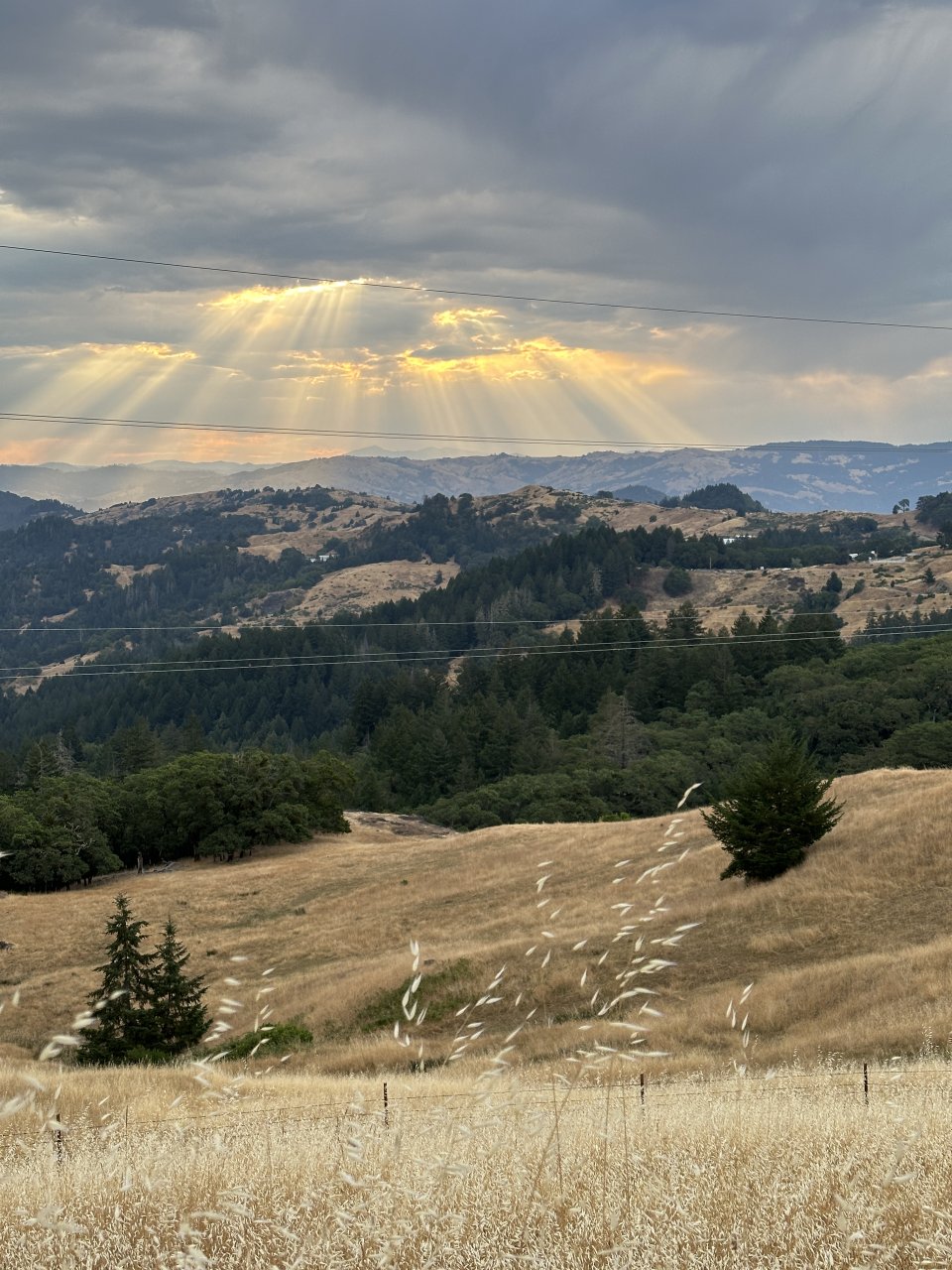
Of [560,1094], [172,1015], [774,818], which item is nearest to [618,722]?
[774,818]

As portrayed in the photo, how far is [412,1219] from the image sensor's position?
22.1 ft

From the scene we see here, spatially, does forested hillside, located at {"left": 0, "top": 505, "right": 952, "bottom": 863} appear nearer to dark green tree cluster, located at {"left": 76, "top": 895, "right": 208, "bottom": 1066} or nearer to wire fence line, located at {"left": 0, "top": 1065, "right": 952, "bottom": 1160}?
dark green tree cluster, located at {"left": 76, "top": 895, "right": 208, "bottom": 1066}

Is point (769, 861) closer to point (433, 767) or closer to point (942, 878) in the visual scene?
Answer: point (942, 878)

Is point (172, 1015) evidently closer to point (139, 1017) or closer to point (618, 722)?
point (139, 1017)

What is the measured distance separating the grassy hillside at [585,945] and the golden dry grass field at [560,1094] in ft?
0.44

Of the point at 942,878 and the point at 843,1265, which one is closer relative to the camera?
the point at 843,1265

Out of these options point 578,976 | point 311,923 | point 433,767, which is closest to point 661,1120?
point 578,976

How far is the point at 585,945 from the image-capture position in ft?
93.8

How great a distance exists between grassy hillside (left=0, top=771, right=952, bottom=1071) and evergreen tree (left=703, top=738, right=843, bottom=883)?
87 cm

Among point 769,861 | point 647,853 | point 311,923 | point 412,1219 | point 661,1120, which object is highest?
point 412,1219

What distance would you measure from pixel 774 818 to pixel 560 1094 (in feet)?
72.9

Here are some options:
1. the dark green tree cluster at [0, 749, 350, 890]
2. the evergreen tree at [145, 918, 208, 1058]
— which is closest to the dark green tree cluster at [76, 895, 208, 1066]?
the evergreen tree at [145, 918, 208, 1058]

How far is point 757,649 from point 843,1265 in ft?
456

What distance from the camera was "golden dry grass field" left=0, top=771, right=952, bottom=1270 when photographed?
659 cm
